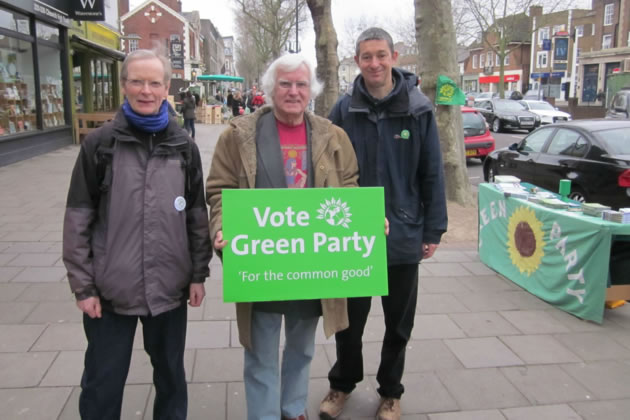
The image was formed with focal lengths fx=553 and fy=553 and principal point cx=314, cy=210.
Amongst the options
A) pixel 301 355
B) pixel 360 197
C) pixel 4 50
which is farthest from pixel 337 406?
pixel 4 50

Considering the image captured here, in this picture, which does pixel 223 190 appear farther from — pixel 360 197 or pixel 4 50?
pixel 4 50

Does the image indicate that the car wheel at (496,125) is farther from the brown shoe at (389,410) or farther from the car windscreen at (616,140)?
the brown shoe at (389,410)

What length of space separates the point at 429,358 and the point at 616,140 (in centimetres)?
547

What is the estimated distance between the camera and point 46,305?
4.39 meters

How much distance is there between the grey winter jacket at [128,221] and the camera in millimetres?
2184

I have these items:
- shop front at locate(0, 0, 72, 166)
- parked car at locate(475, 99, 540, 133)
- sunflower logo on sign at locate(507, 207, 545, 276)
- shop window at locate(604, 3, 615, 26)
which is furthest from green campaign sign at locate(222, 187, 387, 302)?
shop window at locate(604, 3, 615, 26)

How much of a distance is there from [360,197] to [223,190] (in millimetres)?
603

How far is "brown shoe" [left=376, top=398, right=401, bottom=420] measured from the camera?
2.89 metres

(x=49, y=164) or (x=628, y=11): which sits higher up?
(x=628, y=11)

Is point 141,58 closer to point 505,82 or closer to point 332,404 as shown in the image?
point 332,404

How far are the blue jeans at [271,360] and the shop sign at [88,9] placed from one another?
47.3 feet

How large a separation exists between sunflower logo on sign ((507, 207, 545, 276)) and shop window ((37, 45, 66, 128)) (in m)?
13.0

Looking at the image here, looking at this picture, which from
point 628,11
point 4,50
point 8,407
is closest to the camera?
point 8,407

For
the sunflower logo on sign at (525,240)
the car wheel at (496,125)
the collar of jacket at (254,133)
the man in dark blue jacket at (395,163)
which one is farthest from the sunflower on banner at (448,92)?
the car wheel at (496,125)
